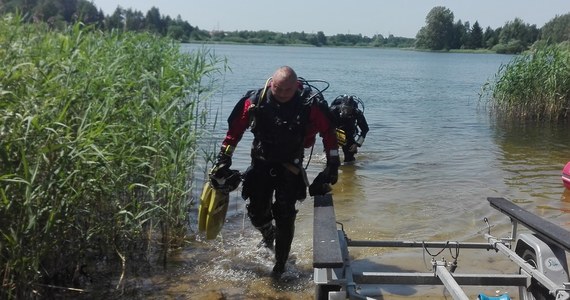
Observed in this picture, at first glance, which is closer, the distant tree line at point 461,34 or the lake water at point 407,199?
the lake water at point 407,199

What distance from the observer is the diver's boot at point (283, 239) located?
5.05 m

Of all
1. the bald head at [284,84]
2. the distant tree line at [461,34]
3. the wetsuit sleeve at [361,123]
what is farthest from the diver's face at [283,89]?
the distant tree line at [461,34]

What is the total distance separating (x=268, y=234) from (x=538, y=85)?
476 inches

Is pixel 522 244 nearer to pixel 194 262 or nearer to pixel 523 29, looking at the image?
pixel 194 262

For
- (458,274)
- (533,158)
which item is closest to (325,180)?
(458,274)

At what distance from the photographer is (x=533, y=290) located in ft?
12.1

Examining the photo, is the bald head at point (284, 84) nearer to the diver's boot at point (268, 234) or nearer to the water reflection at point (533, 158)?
the diver's boot at point (268, 234)

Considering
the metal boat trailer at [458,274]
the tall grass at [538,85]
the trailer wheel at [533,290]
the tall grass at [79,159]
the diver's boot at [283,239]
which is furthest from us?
the tall grass at [538,85]

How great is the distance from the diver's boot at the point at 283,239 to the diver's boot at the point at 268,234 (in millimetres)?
304

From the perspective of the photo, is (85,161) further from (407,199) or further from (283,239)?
(407,199)

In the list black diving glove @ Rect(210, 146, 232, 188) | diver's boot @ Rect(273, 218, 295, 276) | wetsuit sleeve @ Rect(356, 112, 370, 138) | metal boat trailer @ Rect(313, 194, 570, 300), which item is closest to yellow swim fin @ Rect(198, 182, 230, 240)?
black diving glove @ Rect(210, 146, 232, 188)

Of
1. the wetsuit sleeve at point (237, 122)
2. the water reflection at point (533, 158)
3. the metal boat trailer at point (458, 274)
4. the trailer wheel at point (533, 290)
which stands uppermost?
the wetsuit sleeve at point (237, 122)

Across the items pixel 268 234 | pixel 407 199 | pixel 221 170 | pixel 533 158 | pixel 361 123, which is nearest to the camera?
pixel 221 170

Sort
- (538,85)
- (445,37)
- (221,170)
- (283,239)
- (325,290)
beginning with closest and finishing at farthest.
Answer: (325,290)
(221,170)
(283,239)
(538,85)
(445,37)
